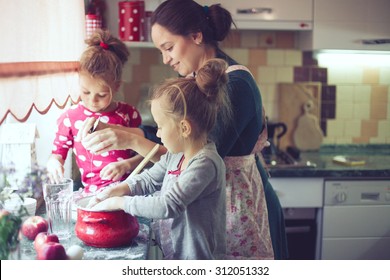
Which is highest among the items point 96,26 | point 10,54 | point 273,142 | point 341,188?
point 96,26

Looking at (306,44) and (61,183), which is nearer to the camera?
(61,183)

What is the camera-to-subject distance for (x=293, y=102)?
211cm

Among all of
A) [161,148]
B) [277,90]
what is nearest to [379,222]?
[277,90]

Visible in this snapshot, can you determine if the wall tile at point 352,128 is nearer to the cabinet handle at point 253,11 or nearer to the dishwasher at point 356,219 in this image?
the dishwasher at point 356,219

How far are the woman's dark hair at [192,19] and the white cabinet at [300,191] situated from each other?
0.88 m

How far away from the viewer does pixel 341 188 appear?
1815mm

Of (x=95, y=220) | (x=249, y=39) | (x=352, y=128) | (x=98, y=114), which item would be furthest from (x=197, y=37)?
(x=352, y=128)

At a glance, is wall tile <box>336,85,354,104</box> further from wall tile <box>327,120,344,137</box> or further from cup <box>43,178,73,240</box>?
cup <box>43,178,73,240</box>

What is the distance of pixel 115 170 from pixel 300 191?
2.94 feet

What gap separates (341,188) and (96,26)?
1.08 metres

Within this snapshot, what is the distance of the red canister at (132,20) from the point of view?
1812mm

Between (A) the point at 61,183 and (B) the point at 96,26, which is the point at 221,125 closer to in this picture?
(A) the point at 61,183

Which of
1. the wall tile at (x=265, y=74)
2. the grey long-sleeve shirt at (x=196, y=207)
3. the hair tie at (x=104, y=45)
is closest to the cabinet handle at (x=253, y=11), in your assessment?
the wall tile at (x=265, y=74)
